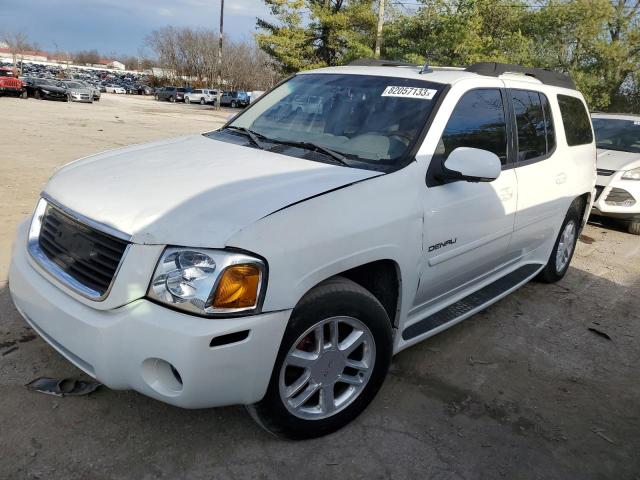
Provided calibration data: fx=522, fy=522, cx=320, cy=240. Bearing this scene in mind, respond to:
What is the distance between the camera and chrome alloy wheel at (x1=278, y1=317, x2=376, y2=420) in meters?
2.33

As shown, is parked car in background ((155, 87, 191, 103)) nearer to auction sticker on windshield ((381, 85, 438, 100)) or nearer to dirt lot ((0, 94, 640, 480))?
dirt lot ((0, 94, 640, 480))

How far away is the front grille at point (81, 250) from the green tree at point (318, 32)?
2963 centimetres

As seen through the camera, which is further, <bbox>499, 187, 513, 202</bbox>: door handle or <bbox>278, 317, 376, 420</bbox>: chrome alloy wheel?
<bbox>499, 187, 513, 202</bbox>: door handle

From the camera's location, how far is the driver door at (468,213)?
2.83 meters

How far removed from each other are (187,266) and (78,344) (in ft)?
1.97

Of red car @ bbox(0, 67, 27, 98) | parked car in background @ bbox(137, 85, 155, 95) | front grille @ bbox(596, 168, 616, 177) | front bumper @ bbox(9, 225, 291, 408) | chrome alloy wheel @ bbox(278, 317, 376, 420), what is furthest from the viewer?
parked car in background @ bbox(137, 85, 155, 95)

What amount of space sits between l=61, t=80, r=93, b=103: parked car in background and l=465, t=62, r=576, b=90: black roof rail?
3493cm

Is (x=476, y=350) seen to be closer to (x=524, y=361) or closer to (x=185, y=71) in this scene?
(x=524, y=361)

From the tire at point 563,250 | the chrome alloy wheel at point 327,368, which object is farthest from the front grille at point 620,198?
the chrome alloy wheel at point 327,368

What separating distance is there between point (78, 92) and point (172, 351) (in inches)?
1457

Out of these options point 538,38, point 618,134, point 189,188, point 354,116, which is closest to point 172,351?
point 189,188

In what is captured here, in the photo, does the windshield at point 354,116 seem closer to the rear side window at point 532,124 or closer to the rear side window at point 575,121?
the rear side window at point 532,124

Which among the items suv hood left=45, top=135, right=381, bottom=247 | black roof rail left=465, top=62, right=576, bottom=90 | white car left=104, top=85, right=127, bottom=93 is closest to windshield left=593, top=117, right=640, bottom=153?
black roof rail left=465, top=62, right=576, bottom=90

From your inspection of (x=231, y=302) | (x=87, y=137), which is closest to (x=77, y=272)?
(x=231, y=302)
